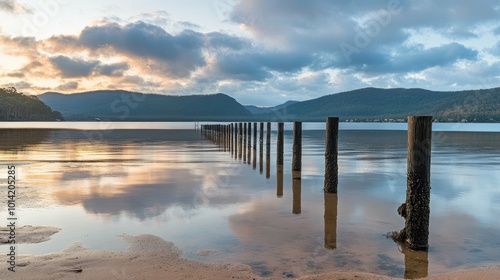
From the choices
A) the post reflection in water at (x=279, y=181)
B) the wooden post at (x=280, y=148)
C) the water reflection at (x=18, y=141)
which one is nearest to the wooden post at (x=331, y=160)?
the post reflection in water at (x=279, y=181)

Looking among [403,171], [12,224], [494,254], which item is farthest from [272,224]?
[403,171]

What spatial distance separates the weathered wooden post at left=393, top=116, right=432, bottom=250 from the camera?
711 cm

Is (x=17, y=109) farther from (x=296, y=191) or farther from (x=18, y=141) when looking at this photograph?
(x=296, y=191)

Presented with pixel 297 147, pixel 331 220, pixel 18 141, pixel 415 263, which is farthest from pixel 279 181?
pixel 18 141

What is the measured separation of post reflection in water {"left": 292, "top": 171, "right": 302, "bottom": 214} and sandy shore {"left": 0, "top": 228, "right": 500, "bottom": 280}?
418cm

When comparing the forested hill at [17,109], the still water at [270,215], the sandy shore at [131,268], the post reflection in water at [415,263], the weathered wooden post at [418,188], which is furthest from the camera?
the forested hill at [17,109]

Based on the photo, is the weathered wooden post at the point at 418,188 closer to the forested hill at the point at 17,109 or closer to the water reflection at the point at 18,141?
the water reflection at the point at 18,141

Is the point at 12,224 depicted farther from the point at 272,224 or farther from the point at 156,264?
the point at 272,224

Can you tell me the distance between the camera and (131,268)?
586cm

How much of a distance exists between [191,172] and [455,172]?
1167 cm

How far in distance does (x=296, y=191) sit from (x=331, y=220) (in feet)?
12.6

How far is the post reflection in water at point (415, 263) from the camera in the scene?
594 cm

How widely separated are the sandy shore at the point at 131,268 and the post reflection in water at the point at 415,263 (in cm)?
25

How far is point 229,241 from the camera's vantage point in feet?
24.3
